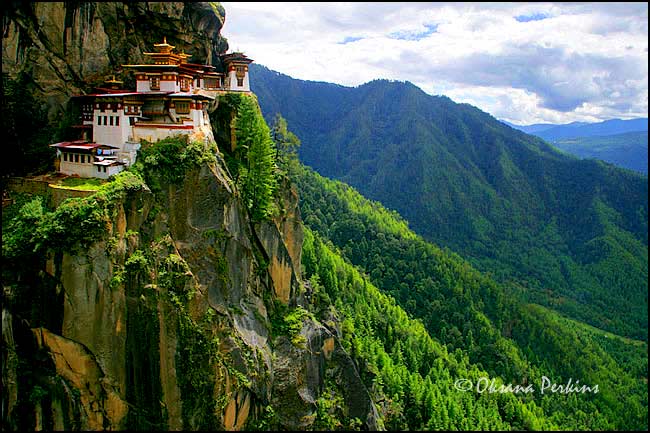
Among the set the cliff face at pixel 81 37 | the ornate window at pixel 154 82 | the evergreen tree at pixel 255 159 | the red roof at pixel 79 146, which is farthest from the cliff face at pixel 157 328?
the cliff face at pixel 81 37

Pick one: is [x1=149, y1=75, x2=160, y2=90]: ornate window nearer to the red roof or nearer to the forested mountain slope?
the red roof

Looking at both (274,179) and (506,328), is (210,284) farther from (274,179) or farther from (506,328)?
(506,328)

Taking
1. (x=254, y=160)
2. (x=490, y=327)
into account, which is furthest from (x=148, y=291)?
(x=490, y=327)

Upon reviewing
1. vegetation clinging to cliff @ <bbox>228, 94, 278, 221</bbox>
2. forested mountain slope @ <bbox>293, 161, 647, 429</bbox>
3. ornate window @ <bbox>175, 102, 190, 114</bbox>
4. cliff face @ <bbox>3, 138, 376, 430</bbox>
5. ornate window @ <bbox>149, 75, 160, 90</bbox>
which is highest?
ornate window @ <bbox>149, 75, 160, 90</bbox>

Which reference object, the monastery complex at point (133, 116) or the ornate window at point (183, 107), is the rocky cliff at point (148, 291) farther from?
the ornate window at point (183, 107)

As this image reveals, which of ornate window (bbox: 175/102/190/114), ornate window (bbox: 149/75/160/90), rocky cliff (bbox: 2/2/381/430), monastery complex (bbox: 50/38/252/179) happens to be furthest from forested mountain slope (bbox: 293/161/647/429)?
ornate window (bbox: 149/75/160/90)

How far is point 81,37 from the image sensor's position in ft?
137

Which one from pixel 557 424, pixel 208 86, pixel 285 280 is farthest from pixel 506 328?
pixel 208 86

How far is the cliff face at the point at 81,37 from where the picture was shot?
38625 millimetres

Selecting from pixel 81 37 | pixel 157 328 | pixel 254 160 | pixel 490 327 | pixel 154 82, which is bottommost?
pixel 490 327

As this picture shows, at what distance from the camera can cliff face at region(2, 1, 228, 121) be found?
127 ft

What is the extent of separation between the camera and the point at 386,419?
57719 mm

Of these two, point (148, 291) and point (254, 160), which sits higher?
point (254, 160)

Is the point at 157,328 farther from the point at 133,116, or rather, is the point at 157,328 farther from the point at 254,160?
the point at 254,160
